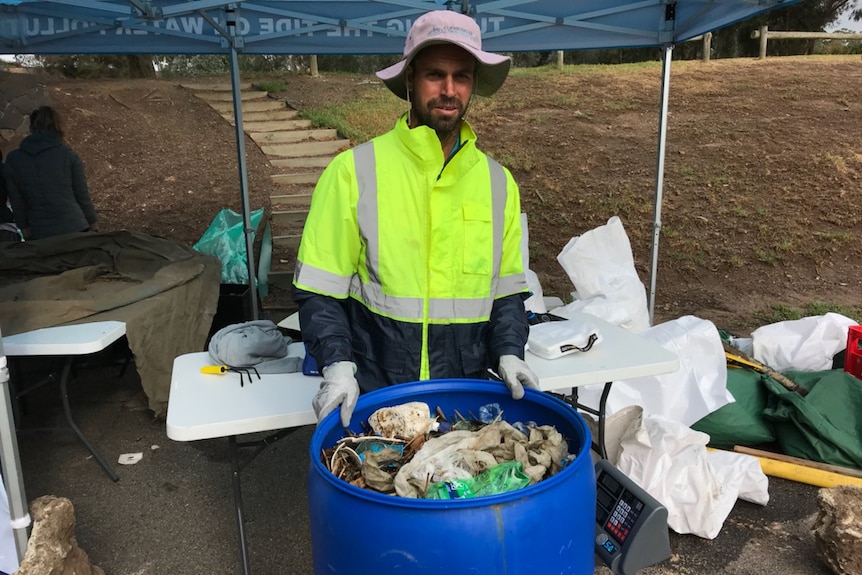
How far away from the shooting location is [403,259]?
1.70 m

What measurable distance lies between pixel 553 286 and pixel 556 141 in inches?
142

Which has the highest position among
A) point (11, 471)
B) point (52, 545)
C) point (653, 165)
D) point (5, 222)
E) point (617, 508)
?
point (653, 165)

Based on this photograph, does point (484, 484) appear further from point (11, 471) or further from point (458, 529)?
point (11, 471)

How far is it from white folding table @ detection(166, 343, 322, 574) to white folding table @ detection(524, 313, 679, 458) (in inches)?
34.9

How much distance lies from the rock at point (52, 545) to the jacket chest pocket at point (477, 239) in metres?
1.67

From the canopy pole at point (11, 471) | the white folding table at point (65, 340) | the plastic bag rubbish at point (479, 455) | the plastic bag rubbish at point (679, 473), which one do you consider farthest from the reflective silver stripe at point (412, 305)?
the white folding table at point (65, 340)

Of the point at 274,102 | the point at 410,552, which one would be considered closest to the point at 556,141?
the point at 274,102

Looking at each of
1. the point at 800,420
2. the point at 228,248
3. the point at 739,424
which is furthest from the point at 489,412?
the point at 228,248

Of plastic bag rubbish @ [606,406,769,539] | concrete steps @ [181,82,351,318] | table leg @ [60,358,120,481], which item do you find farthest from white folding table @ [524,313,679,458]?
concrete steps @ [181,82,351,318]

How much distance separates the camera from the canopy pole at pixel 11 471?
6.45 feet

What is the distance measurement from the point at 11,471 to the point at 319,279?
49.1 inches

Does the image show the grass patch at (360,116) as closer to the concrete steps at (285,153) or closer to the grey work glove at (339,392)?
the concrete steps at (285,153)

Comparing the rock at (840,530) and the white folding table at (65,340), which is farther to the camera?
the white folding table at (65,340)

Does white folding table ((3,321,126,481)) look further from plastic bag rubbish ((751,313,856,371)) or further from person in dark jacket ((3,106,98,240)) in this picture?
plastic bag rubbish ((751,313,856,371))
